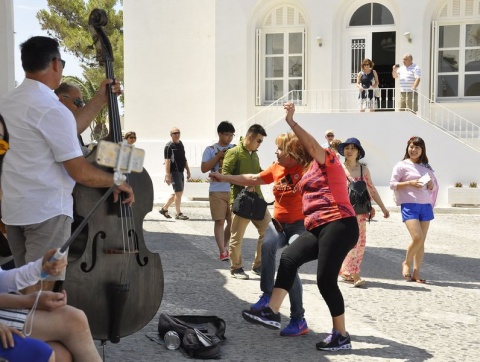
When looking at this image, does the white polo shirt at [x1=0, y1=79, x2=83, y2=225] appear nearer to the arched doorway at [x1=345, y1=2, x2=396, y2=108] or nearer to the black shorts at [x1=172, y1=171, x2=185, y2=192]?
the black shorts at [x1=172, y1=171, x2=185, y2=192]

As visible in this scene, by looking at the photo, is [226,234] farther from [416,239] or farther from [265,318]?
[265,318]

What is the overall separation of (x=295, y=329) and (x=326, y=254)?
816 millimetres

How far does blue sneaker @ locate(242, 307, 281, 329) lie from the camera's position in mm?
6266

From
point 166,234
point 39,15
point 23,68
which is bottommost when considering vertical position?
point 166,234

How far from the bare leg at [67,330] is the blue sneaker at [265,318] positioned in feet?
7.79

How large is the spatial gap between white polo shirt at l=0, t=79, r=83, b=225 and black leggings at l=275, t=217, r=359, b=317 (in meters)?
2.09

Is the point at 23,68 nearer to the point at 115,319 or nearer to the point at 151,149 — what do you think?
the point at 115,319

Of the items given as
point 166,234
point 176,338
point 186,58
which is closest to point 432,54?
point 186,58

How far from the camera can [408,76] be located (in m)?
20.6

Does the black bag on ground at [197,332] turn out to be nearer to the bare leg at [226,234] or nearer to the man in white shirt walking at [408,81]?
the bare leg at [226,234]

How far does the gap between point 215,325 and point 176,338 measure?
451mm

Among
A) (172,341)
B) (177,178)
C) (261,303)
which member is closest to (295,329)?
(261,303)

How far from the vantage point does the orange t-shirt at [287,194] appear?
691cm

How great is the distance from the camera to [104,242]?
5.03 m
